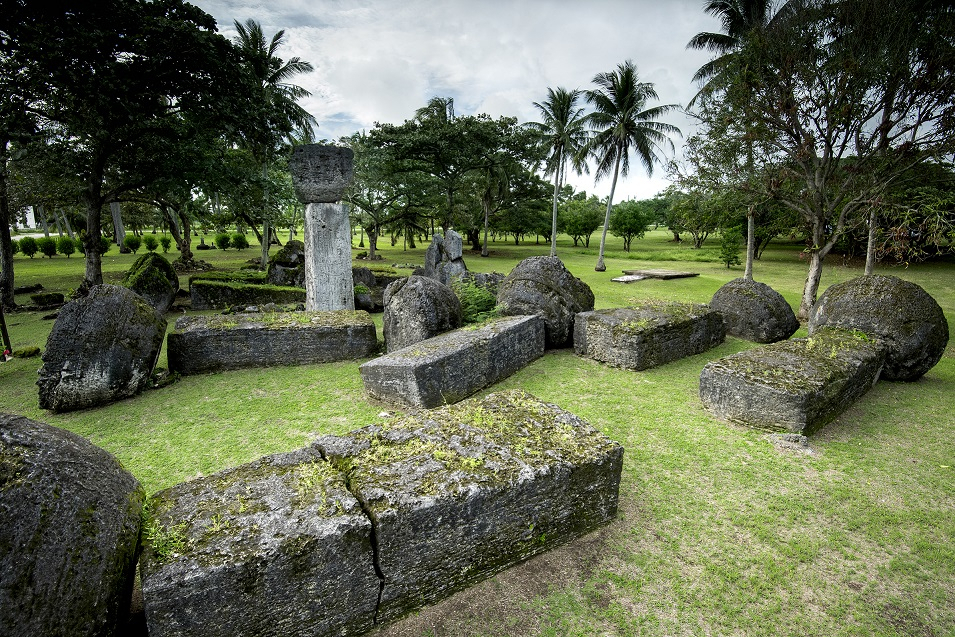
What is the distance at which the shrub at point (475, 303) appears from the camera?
9031 mm

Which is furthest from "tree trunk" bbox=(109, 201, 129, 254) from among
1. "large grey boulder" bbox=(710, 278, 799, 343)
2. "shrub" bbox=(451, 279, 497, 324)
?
"large grey boulder" bbox=(710, 278, 799, 343)

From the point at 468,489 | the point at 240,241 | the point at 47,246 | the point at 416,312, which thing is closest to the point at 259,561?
the point at 468,489

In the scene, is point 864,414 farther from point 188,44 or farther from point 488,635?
point 188,44

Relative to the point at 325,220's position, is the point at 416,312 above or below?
below

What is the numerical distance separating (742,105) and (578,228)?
29.9m

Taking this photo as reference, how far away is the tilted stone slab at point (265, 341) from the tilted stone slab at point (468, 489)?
4.57 m

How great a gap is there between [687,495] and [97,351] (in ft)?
25.2

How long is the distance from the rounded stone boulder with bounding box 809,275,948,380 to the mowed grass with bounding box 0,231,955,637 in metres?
0.42

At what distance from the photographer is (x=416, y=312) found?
7.86m

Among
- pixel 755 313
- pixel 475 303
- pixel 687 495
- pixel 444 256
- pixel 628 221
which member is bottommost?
pixel 687 495

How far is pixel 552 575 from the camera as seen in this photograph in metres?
3.38

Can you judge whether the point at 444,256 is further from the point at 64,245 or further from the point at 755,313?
the point at 64,245

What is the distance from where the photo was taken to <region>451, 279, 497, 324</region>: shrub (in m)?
9.03

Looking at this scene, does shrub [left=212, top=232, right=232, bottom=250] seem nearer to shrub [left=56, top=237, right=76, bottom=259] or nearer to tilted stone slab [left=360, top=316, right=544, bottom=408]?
shrub [left=56, top=237, right=76, bottom=259]
